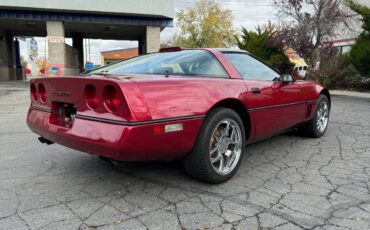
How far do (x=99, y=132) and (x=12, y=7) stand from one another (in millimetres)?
16740

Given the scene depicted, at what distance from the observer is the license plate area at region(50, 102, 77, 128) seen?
2.87 meters

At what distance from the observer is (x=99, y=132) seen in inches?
95.7

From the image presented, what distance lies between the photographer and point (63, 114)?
297cm

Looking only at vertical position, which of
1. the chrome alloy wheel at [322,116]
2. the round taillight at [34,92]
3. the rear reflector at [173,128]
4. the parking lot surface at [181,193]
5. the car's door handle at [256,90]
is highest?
the car's door handle at [256,90]

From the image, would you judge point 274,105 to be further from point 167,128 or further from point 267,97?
point 167,128

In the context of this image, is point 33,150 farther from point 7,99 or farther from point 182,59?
point 7,99

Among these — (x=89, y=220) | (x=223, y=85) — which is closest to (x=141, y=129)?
(x=89, y=220)

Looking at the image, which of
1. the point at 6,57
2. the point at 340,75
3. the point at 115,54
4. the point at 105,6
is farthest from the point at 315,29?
the point at 115,54

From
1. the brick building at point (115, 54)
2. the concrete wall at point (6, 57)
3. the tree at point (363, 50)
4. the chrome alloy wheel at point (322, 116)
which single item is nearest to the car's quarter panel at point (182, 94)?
the chrome alloy wheel at point (322, 116)

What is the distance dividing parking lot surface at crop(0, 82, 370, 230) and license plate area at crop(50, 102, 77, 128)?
62 cm

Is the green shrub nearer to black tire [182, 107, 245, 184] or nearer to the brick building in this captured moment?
black tire [182, 107, 245, 184]

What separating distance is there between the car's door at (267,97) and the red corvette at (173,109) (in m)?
0.01

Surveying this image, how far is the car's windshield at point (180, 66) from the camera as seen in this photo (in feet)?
10.5

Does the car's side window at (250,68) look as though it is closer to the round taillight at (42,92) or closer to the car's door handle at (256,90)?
the car's door handle at (256,90)
